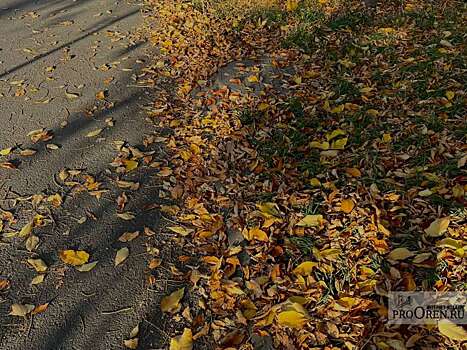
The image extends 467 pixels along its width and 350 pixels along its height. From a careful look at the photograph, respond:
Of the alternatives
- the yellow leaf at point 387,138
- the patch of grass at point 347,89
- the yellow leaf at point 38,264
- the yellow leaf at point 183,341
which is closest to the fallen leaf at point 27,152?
the yellow leaf at point 38,264

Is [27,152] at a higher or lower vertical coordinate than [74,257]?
higher

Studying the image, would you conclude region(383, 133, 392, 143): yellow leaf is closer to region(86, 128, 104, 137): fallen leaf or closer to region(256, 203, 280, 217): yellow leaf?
region(256, 203, 280, 217): yellow leaf

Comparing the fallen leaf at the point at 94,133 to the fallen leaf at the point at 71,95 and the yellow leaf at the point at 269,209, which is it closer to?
the fallen leaf at the point at 71,95

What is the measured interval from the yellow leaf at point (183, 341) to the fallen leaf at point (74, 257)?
0.84 metres

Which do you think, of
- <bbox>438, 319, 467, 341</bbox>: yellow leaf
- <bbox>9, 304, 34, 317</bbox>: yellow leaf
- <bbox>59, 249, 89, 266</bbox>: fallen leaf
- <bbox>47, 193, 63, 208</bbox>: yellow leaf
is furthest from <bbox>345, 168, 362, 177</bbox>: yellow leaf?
<bbox>9, 304, 34, 317</bbox>: yellow leaf

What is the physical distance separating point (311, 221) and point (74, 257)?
5.02 feet

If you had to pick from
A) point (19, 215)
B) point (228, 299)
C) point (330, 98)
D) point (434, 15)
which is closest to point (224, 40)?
point (330, 98)

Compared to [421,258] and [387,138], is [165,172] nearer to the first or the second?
[387,138]

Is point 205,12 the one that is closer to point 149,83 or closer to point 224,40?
point 224,40

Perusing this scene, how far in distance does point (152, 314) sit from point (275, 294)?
2.31ft

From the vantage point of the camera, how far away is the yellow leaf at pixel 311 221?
266 centimetres

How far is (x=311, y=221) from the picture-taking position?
268cm

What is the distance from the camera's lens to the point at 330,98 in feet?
12.4

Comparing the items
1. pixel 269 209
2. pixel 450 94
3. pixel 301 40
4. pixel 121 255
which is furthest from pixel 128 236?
pixel 301 40
